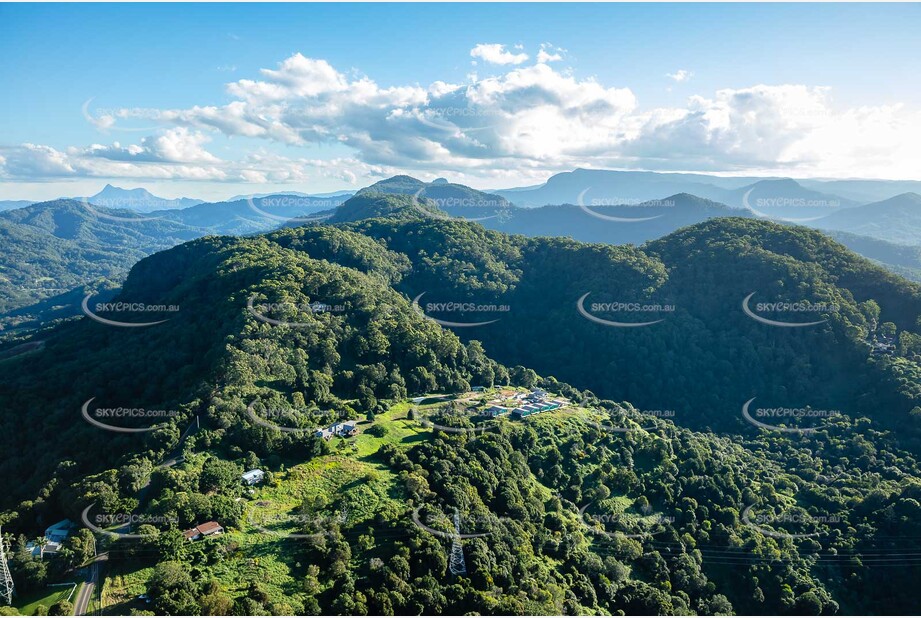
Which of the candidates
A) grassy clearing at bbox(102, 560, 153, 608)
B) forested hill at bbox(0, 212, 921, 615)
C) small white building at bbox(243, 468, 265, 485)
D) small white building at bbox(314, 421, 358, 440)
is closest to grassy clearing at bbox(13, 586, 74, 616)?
forested hill at bbox(0, 212, 921, 615)

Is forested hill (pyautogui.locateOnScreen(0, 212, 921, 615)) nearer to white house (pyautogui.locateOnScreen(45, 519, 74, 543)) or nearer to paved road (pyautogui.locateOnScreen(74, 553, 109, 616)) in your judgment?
white house (pyautogui.locateOnScreen(45, 519, 74, 543))

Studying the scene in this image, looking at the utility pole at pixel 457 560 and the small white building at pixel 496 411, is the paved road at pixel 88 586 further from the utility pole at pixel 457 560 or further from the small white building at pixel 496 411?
the small white building at pixel 496 411

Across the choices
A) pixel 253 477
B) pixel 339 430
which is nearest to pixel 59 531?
Answer: pixel 253 477

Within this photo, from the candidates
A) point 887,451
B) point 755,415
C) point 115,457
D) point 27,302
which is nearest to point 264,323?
point 115,457

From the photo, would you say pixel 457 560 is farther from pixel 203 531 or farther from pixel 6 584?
pixel 6 584

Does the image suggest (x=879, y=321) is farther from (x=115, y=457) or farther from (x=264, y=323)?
(x=115, y=457)

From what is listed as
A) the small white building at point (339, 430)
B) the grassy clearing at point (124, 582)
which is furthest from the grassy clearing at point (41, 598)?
Result: the small white building at point (339, 430)
